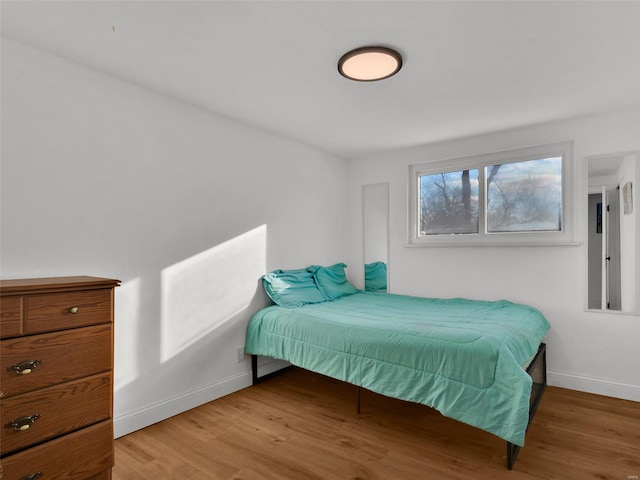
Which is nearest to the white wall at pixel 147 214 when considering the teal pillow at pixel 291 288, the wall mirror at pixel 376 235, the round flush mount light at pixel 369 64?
the teal pillow at pixel 291 288

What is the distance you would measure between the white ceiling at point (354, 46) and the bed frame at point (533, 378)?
6.44 ft

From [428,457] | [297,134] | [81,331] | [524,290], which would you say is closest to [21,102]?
[81,331]

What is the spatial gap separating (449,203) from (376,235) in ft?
3.01

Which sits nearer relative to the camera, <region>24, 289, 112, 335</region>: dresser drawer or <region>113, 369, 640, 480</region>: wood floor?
<region>24, 289, 112, 335</region>: dresser drawer

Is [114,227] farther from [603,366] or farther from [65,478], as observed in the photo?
[603,366]

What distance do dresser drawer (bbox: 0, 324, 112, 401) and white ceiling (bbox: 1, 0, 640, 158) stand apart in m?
1.55

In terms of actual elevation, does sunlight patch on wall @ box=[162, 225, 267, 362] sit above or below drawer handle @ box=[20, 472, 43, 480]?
above

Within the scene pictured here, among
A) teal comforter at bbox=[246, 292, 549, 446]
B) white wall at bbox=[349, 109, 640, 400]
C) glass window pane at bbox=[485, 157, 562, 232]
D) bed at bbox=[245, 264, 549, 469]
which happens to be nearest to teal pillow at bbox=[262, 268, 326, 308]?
bed at bbox=[245, 264, 549, 469]

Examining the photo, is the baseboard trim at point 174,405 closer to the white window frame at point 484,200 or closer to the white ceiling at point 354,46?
the white ceiling at point 354,46

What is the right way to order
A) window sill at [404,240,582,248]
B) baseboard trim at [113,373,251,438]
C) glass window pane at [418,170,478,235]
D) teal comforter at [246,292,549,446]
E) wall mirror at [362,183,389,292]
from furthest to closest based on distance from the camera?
wall mirror at [362,183,389,292], glass window pane at [418,170,478,235], window sill at [404,240,582,248], baseboard trim at [113,373,251,438], teal comforter at [246,292,549,446]

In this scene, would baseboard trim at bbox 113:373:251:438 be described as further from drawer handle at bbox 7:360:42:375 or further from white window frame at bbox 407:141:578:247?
white window frame at bbox 407:141:578:247

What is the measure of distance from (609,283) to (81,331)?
3786mm

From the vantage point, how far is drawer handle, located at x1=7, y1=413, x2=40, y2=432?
1.49 m

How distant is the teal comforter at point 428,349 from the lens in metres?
1.96
